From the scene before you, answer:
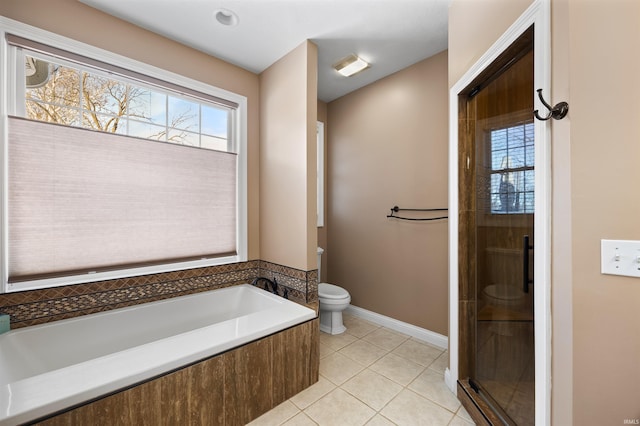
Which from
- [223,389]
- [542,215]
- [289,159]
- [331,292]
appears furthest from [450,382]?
[289,159]

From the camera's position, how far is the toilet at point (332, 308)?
262 centimetres

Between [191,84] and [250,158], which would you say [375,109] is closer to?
[250,158]

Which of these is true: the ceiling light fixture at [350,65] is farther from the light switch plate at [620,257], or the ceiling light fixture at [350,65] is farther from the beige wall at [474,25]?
the light switch plate at [620,257]

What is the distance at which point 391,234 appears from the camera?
2.80 meters

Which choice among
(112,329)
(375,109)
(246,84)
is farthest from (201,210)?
(375,109)

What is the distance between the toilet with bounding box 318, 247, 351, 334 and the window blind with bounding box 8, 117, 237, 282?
1149 mm

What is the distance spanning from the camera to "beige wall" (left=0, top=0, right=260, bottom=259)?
164cm

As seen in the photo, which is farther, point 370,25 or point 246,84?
point 246,84

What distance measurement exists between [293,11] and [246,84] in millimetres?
960

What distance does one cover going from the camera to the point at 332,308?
8.65ft

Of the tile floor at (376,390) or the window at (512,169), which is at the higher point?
the window at (512,169)

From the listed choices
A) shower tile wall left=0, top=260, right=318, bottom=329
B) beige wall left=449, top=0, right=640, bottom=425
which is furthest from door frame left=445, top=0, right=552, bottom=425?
shower tile wall left=0, top=260, right=318, bottom=329

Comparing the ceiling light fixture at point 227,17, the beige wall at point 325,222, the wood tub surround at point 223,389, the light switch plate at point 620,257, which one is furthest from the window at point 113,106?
the light switch plate at point 620,257

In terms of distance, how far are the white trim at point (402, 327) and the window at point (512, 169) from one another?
1.43m
